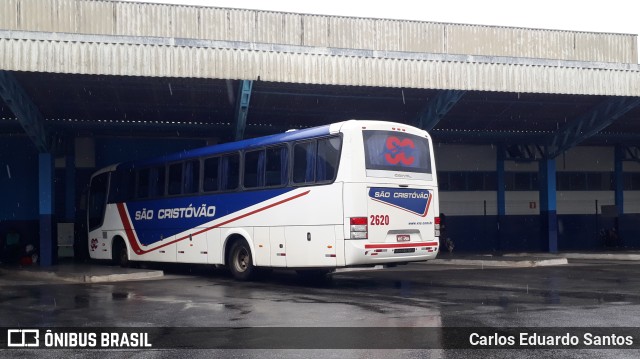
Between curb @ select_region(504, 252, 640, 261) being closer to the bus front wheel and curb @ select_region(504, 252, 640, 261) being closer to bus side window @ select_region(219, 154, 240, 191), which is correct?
the bus front wheel

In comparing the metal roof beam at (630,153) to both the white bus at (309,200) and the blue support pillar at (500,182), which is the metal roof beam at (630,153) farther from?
the white bus at (309,200)

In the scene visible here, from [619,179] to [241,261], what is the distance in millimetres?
21490

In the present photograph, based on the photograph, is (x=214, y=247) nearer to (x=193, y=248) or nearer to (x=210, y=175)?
(x=193, y=248)

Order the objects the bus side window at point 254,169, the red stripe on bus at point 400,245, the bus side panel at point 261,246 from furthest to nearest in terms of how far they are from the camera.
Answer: the bus side window at point 254,169, the bus side panel at point 261,246, the red stripe on bus at point 400,245

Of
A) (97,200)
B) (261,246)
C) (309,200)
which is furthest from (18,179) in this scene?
(309,200)

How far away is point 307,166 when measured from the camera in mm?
14328

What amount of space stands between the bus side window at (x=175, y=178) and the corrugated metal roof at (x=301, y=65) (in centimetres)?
222

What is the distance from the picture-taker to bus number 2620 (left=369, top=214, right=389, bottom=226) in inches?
541

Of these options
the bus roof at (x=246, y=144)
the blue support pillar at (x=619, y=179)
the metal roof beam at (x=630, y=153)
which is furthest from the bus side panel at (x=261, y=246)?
the metal roof beam at (x=630, y=153)

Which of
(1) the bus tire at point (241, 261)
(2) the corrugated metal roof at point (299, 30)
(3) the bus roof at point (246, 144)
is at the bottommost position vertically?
(1) the bus tire at point (241, 261)

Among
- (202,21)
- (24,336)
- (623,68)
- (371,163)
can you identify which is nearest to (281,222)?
(371,163)

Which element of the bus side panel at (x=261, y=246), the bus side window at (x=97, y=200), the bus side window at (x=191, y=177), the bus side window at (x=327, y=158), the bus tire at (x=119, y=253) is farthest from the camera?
the bus side window at (x=97, y=200)

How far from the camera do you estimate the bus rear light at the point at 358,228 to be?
44.4 feet

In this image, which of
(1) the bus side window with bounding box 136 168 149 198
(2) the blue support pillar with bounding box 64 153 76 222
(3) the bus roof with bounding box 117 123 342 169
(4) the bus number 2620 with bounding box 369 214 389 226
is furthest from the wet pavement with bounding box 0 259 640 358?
(2) the blue support pillar with bounding box 64 153 76 222
